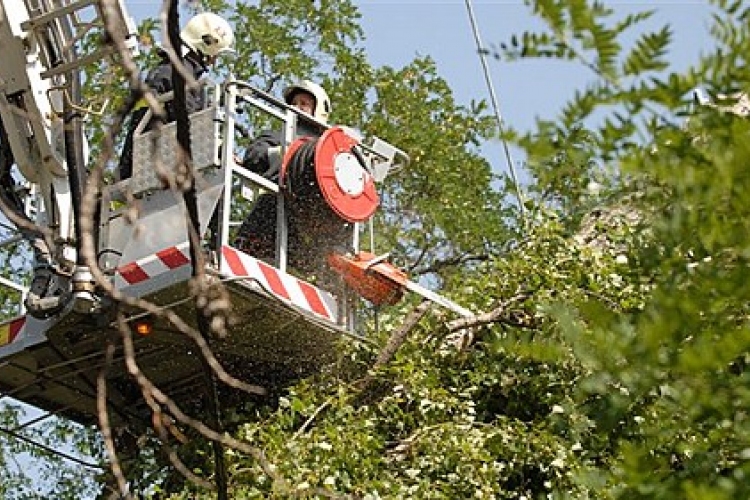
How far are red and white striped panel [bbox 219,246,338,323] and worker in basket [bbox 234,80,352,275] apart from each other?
0.21 m

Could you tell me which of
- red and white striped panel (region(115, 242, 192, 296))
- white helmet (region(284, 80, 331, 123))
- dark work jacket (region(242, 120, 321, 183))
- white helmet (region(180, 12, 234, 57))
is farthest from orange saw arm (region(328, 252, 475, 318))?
white helmet (region(180, 12, 234, 57))

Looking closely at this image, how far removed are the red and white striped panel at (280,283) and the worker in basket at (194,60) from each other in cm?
69

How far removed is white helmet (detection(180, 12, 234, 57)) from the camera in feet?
29.7

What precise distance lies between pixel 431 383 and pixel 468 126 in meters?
6.67

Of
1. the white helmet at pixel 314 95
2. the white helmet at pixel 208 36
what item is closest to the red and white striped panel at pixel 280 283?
the white helmet at pixel 314 95

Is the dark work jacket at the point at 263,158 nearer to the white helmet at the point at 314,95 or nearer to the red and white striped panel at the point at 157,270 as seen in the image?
the white helmet at the point at 314,95

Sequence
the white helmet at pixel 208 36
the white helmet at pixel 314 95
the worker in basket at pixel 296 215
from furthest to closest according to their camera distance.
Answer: the white helmet at pixel 208 36 → the white helmet at pixel 314 95 → the worker in basket at pixel 296 215

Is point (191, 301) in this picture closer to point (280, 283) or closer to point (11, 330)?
point (280, 283)

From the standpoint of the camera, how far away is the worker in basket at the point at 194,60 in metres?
8.29

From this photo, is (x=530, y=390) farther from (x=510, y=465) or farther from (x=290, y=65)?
(x=290, y=65)

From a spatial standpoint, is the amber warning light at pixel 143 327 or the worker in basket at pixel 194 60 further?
the worker in basket at pixel 194 60

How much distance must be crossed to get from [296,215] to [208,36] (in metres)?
1.29

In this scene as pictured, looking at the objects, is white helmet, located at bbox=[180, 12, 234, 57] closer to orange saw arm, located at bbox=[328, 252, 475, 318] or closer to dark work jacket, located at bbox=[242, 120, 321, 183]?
dark work jacket, located at bbox=[242, 120, 321, 183]

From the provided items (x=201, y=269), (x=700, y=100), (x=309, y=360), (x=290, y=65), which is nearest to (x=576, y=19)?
(x=700, y=100)
